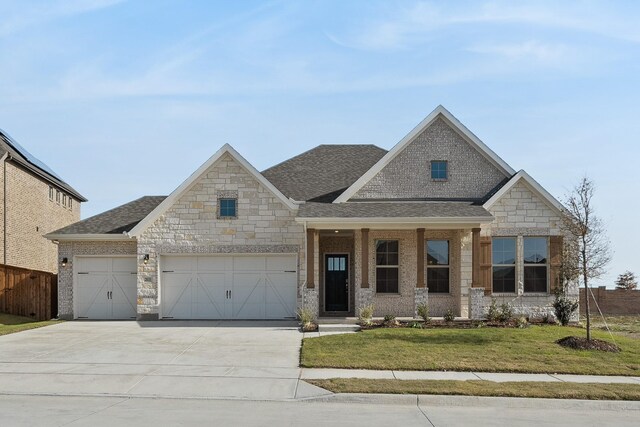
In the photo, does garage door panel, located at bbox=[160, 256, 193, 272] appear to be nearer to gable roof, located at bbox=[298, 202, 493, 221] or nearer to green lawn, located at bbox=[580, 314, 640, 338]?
gable roof, located at bbox=[298, 202, 493, 221]

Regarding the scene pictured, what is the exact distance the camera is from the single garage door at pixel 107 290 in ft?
74.4

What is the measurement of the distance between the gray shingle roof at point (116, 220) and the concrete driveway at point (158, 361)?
3879mm

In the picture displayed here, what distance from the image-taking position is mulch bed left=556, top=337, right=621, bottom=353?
1554 centimetres

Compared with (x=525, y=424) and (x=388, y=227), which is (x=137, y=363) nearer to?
(x=525, y=424)

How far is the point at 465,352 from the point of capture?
14.8 meters

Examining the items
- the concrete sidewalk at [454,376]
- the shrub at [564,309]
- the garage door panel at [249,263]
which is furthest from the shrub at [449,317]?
the concrete sidewalk at [454,376]

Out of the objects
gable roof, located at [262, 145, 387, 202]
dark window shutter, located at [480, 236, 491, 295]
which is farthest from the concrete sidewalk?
gable roof, located at [262, 145, 387, 202]

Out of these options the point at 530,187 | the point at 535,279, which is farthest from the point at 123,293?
the point at 530,187

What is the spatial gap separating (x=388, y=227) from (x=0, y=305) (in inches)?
584

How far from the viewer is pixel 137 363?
44.5 ft

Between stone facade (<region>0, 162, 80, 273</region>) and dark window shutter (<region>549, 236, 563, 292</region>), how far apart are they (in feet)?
73.9

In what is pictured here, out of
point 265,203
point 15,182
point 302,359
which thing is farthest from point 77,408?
point 15,182

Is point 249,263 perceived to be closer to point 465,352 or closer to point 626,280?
point 465,352

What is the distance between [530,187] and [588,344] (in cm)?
721
